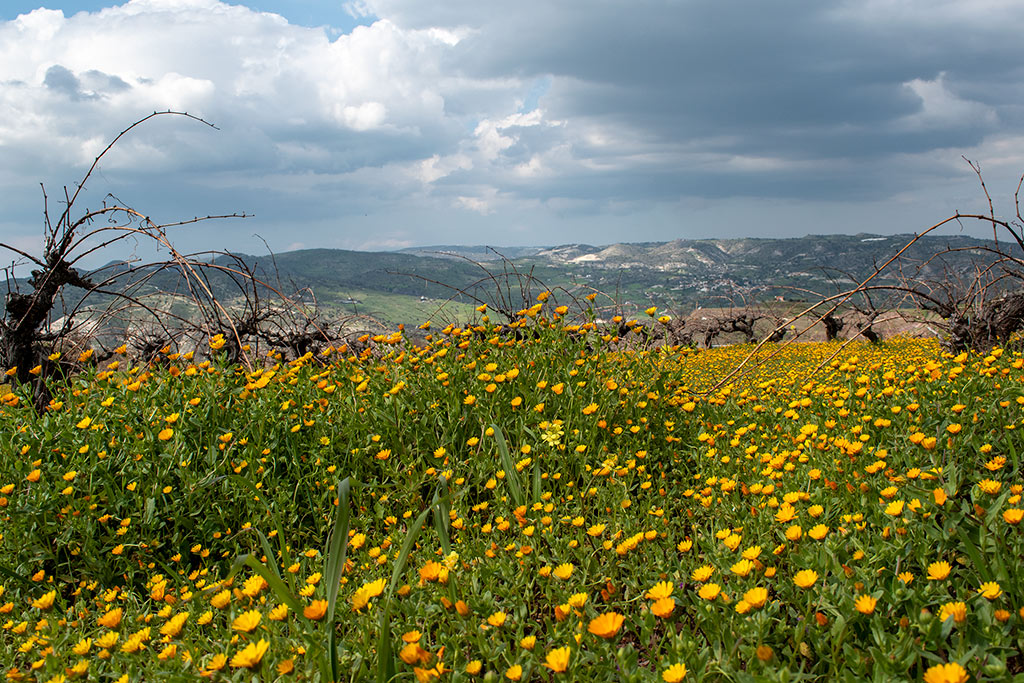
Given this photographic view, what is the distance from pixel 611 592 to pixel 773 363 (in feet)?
29.4

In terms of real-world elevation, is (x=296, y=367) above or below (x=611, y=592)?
above

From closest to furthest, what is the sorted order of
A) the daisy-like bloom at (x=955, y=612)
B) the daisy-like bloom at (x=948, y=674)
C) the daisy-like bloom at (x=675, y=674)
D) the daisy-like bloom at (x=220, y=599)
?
1. the daisy-like bloom at (x=948, y=674)
2. the daisy-like bloom at (x=675, y=674)
3. the daisy-like bloom at (x=955, y=612)
4. the daisy-like bloom at (x=220, y=599)

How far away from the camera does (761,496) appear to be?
3078 mm

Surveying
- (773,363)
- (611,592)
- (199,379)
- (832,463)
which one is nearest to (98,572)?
(199,379)

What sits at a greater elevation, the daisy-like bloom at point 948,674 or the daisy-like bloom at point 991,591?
the daisy-like bloom at point 991,591

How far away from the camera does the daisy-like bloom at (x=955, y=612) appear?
1.70 meters

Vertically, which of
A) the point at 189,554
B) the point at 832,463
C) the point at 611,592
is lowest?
the point at 189,554

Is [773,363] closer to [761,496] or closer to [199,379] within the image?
[761,496]

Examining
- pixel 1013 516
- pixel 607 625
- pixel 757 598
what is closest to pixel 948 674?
pixel 757 598

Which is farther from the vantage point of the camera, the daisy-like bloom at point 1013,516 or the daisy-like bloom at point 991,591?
the daisy-like bloom at point 1013,516

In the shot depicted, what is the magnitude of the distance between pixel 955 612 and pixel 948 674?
1.08ft

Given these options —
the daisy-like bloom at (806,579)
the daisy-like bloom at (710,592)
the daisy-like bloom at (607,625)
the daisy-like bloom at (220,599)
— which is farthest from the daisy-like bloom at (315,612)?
the daisy-like bloom at (806,579)

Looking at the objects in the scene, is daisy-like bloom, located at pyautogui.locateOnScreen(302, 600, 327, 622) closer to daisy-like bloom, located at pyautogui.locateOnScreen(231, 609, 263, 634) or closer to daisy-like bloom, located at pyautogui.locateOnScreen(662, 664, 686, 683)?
daisy-like bloom, located at pyautogui.locateOnScreen(231, 609, 263, 634)

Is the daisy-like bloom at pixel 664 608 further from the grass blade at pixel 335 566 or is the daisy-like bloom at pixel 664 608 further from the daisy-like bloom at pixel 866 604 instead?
the grass blade at pixel 335 566
